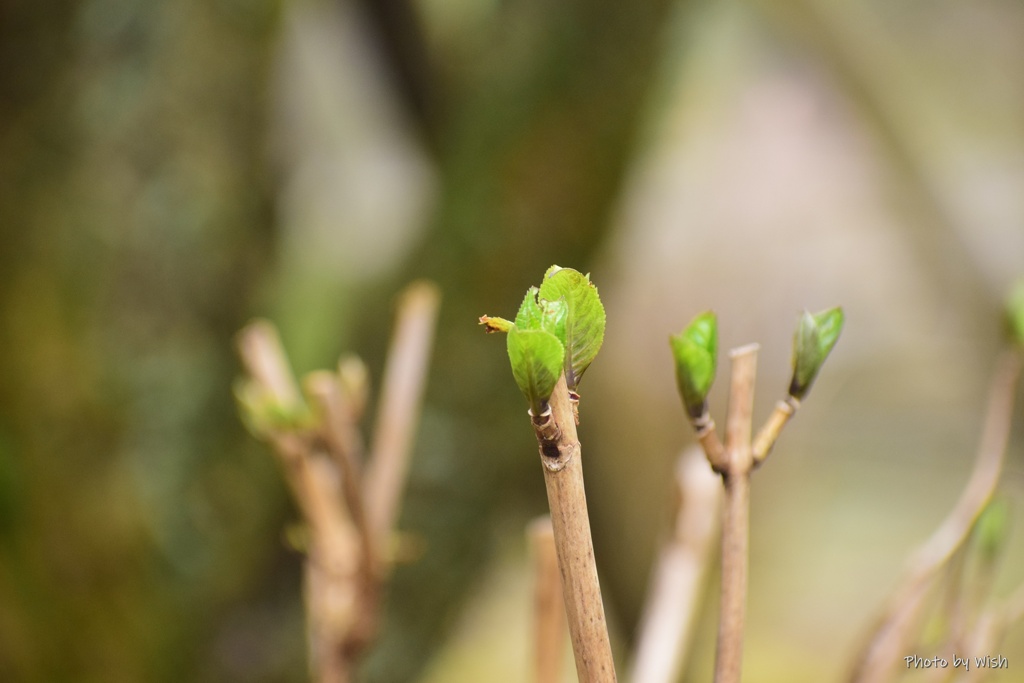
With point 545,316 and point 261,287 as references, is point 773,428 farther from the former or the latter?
point 261,287

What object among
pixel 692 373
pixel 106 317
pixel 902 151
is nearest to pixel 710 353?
pixel 692 373

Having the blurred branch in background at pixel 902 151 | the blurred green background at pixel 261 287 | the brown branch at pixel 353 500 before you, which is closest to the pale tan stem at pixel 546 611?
the brown branch at pixel 353 500

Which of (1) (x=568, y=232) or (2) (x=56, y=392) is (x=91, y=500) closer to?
(2) (x=56, y=392)

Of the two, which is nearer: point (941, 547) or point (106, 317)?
point (941, 547)

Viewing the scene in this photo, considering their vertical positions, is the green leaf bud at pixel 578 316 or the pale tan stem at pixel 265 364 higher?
the pale tan stem at pixel 265 364

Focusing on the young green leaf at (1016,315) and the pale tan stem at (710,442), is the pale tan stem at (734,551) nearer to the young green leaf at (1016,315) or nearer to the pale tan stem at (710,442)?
the pale tan stem at (710,442)
